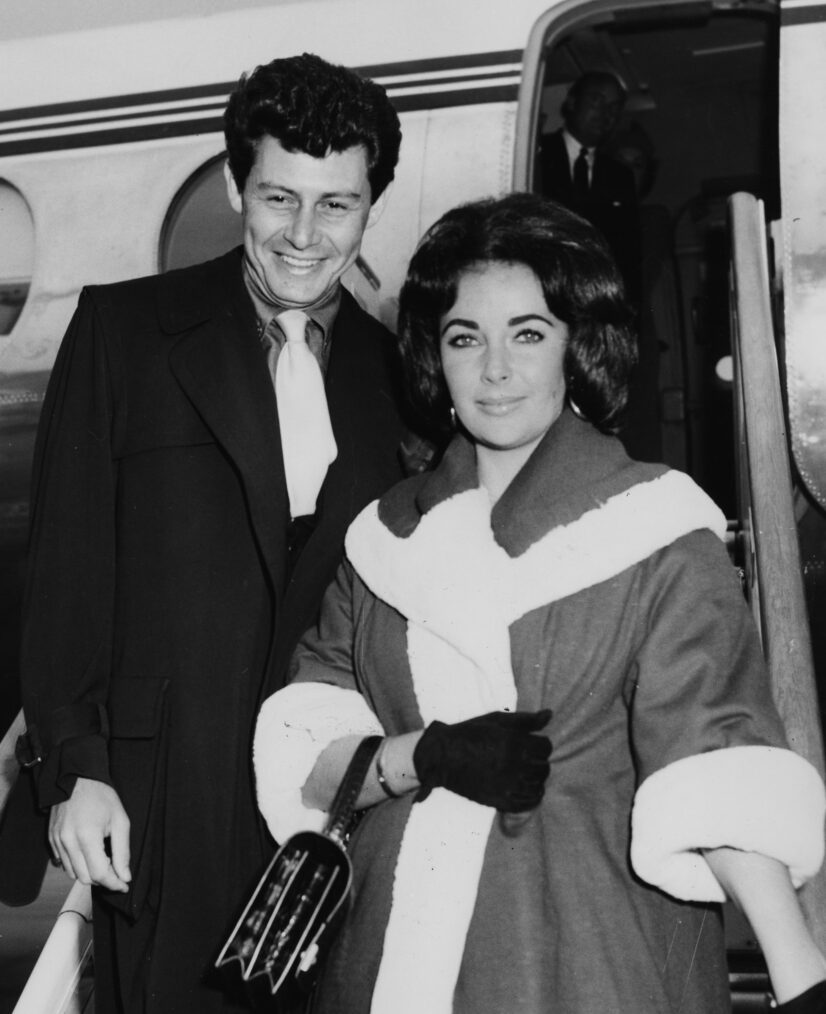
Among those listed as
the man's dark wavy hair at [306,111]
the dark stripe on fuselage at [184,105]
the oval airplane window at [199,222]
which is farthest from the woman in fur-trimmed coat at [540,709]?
the oval airplane window at [199,222]

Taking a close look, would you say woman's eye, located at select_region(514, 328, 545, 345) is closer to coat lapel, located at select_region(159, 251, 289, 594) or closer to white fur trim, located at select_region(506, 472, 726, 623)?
white fur trim, located at select_region(506, 472, 726, 623)

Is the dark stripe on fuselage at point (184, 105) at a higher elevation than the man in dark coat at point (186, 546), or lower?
higher

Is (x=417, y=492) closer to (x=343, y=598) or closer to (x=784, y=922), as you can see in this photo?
(x=343, y=598)

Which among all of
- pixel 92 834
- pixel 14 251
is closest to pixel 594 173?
pixel 14 251

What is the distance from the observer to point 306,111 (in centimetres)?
241

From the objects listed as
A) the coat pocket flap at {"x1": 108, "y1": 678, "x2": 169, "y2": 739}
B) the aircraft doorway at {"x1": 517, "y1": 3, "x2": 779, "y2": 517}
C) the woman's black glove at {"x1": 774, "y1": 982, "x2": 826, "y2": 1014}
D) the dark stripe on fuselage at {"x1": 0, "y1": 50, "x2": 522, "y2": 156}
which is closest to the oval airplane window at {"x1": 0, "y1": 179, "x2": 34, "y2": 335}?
the dark stripe on fuselage at {"x1": 0, "y1": 50, "x2": 522, "y2": 156}

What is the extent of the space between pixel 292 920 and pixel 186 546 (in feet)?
2.67

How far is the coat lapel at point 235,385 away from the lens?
2.40m

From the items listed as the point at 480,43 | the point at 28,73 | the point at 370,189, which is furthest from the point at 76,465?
the point at 28,73

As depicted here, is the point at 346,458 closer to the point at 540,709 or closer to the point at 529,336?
the point at 529,336

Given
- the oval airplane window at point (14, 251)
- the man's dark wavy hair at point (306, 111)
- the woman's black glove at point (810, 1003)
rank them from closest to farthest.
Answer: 1. the woman's black glove at point (810, 1003)
2. the man's dark wavy hair at point (306, 111)
3. the oval airplane window at point (14, 251)

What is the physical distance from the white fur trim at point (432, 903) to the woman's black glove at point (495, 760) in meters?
0.09

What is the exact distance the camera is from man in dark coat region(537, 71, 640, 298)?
5398mm

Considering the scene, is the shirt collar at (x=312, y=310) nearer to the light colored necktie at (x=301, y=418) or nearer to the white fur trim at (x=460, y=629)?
the light colored necktie at (x=301, y=418)
